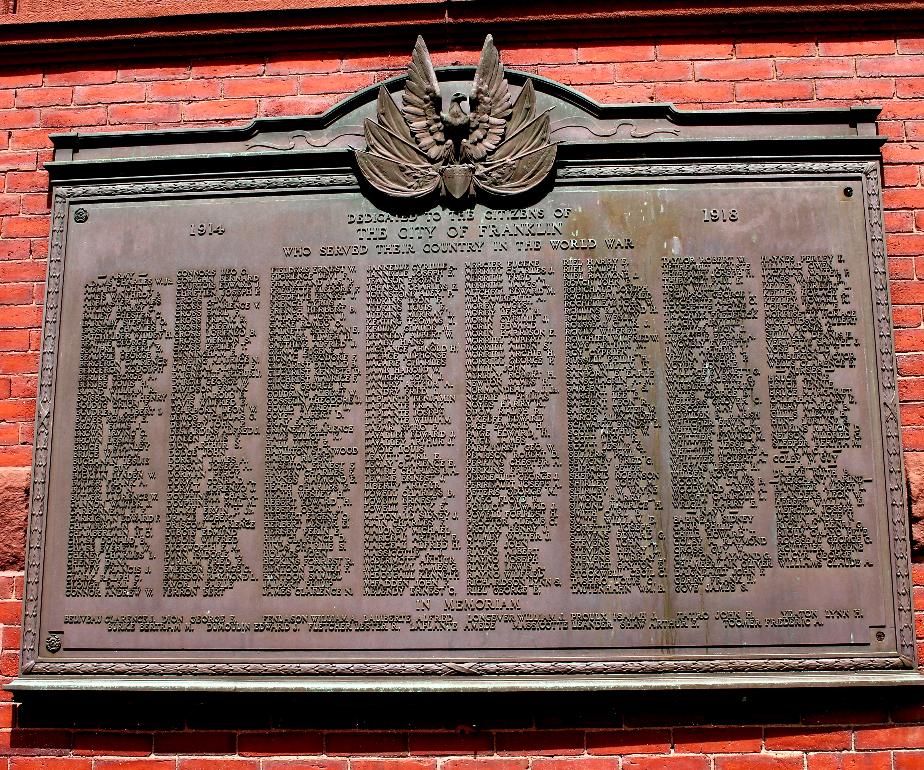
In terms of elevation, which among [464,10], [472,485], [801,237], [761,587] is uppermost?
[464,10]

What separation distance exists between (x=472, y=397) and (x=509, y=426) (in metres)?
0.24

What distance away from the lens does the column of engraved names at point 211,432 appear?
4707 millimetres

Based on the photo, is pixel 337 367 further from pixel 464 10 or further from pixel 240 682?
pixel 464 10

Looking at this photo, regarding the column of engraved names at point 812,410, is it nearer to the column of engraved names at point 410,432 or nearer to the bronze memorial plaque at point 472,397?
the bronze memorial plaque at point 472,397

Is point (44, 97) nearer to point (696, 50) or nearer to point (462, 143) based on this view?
point (462, 143)

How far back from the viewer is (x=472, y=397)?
4785 millimetres

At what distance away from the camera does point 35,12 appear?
5.62 metres

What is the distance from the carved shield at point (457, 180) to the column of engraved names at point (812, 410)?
1645mm

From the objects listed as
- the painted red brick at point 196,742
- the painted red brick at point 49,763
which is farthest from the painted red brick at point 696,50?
the painted red brick at point 49,763

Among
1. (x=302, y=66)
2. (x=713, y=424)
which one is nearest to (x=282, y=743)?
(x=713, y=424)

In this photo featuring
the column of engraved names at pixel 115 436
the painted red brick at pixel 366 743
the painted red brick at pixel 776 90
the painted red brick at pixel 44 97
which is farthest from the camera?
the painted red brick at pixel 44 97

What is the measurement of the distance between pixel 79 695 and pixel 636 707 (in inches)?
110

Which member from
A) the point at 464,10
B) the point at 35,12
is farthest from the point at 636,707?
the point at 35,12

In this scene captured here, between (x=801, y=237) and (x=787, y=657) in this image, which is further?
(x=801, y=237)
